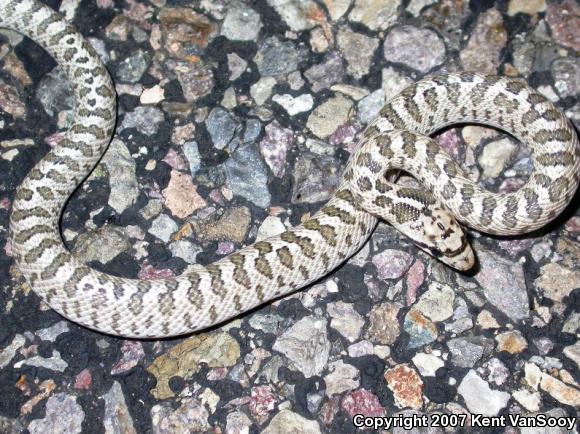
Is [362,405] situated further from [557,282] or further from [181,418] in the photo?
[557,282]

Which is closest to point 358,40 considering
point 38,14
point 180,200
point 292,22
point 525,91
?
point 292,22

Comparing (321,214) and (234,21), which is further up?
(234,21)

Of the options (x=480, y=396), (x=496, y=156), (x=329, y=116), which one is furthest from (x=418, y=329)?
(x=329, y=116)

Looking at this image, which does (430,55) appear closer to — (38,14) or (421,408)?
(421,408)

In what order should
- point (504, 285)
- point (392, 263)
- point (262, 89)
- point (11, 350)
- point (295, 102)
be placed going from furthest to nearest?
point (262, 89) < point (295, 102) < point (392, 263) < point (504, 285) < point (11, 350)

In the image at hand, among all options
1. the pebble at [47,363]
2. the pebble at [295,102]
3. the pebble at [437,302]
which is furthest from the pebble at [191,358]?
the pebble at [295,102]
